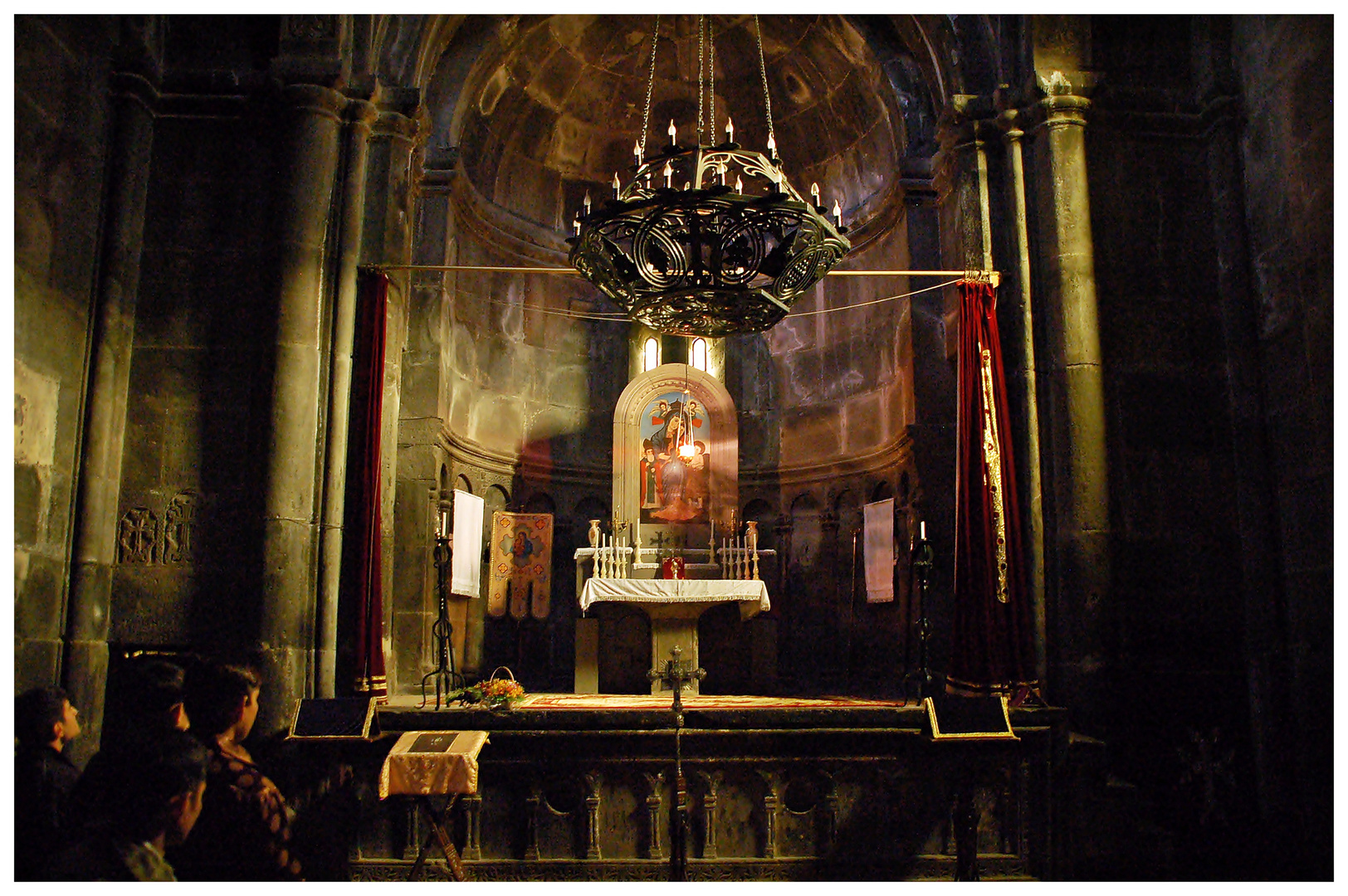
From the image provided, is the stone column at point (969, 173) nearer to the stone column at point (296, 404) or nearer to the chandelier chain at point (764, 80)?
the chandelier chain at point (764, 80)

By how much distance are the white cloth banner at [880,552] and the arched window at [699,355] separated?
360cm

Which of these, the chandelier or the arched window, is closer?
the chandelier

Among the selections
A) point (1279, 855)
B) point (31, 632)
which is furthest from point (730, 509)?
point (31, 632)

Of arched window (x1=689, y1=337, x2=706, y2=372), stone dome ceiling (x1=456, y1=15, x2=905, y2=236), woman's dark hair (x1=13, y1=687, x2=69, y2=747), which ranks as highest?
stone dome ceiling (x1=456, y1=15, x2=905, y2=236)

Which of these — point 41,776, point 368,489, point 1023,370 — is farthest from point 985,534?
point 41,776

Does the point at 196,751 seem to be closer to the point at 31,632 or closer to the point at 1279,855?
the point at 31,632

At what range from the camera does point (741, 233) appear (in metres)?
5.80

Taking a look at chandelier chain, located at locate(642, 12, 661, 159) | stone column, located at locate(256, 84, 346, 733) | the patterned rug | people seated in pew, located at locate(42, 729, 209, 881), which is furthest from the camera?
the patterned rug

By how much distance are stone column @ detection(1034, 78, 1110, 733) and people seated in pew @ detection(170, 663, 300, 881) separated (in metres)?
6.43

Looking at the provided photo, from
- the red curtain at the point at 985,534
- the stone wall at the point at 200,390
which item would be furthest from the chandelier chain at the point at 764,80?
the stone wall at the point at 200,390

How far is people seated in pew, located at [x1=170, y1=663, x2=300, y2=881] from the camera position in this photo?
7.23m

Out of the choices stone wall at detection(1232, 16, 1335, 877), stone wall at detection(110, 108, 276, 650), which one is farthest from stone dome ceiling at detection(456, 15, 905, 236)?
stone wall at detection(1232, 16, 1335, 877)

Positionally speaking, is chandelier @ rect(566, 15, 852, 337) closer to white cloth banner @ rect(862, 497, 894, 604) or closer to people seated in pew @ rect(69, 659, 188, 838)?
people seated in pew @ rect(69, 659, 188, 838)

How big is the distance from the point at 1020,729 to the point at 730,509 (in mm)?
5913
